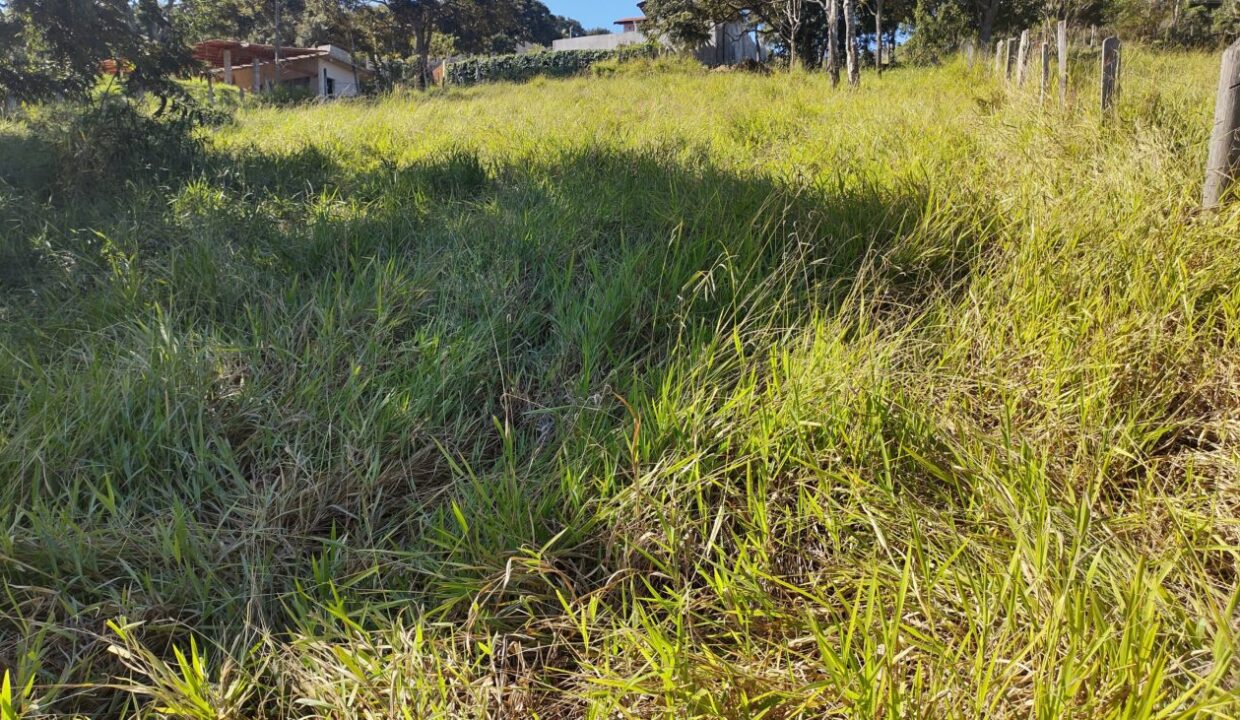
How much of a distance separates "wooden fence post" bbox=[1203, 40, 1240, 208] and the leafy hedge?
30.0m

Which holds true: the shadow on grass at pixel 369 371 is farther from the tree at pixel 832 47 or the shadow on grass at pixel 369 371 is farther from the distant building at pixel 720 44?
the distant building at pixel 720 44

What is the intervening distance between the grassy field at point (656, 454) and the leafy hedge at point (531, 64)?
29838mm

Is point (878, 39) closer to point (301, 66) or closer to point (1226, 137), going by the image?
point (1226, 137)

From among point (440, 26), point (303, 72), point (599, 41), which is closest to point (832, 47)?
point (440, 26)

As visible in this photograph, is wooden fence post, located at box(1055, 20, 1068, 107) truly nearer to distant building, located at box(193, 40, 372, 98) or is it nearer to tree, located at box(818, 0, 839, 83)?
tree, located at box(818, 0, 839, 83)

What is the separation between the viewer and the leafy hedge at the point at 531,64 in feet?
105

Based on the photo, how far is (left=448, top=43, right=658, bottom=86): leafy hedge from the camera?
32.0 meters

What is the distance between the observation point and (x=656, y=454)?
2107mm

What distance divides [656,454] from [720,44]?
33.9 meters

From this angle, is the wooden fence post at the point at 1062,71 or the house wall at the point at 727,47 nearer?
the wooden fence post at the point at 1062,71

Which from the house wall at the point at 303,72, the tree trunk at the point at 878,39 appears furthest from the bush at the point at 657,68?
the house wall at the point at 303,72

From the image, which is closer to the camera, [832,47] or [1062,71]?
[1062,71]

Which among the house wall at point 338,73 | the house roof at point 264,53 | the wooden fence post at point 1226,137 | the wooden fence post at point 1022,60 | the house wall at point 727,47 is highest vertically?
the house roof at point 264,53

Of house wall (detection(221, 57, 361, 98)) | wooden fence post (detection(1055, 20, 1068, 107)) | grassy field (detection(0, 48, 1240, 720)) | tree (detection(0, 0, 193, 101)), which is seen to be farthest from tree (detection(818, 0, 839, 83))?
house wall (detection(221, 57, 361, 98))
